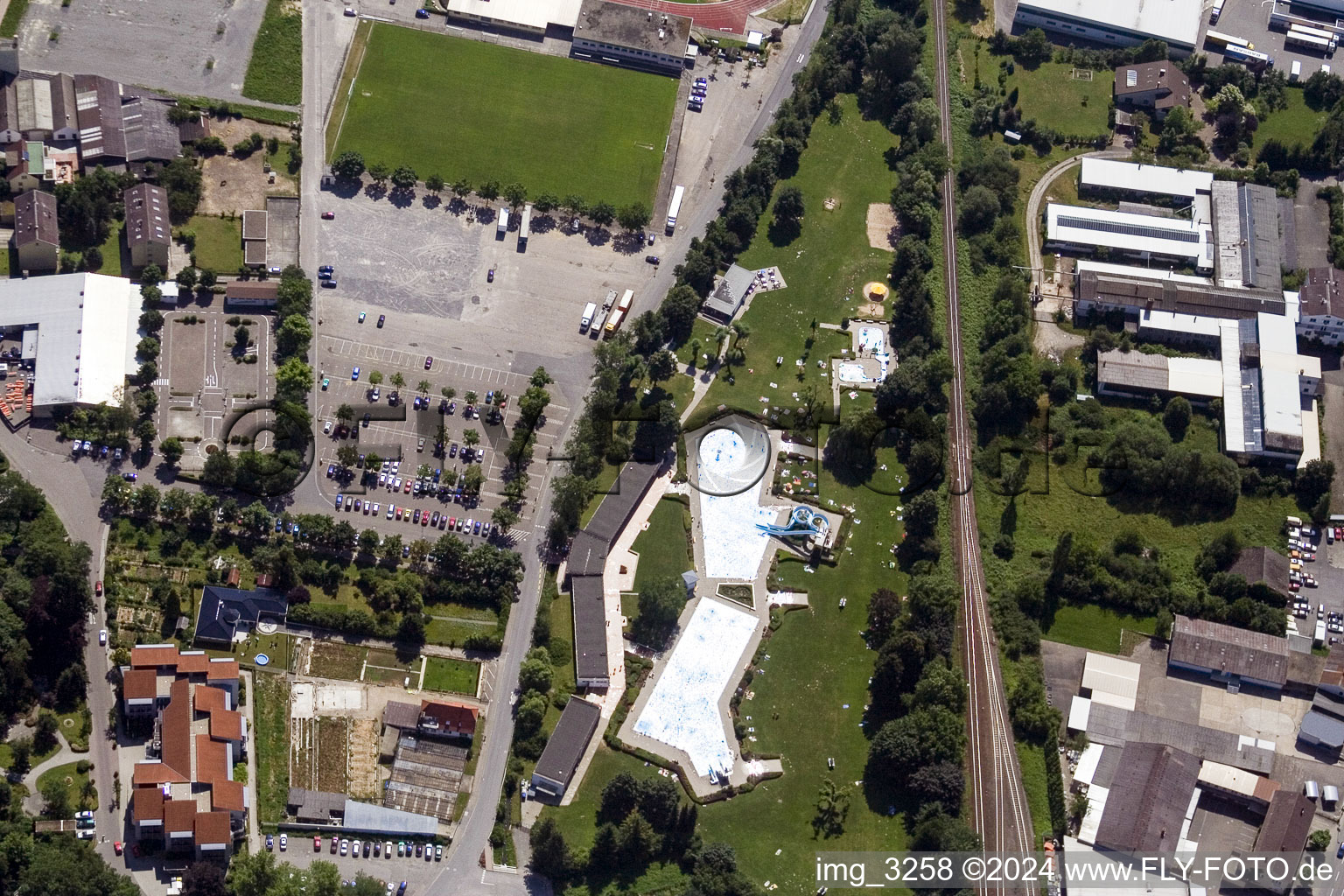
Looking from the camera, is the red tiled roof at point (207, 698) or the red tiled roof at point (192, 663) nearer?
the red tiled roof at point (207, 698)

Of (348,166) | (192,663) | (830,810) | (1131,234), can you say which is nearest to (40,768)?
(192,663)

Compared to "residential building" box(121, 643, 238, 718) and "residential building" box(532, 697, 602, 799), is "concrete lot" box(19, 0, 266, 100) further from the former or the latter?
"residential building" box(532, 697, 602, 799)

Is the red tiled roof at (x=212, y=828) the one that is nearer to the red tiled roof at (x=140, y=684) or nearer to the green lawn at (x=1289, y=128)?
the red tiled roof at (x=140, y=684)

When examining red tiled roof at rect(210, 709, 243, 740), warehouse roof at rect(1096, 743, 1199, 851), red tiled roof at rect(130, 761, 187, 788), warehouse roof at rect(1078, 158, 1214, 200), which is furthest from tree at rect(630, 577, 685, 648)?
warehouse roof at rect(1078, 158, 1214, 200)

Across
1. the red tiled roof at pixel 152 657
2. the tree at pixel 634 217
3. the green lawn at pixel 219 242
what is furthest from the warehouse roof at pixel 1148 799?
the green lawn at pixel 219 242

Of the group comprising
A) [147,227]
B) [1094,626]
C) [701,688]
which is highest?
[147,227]

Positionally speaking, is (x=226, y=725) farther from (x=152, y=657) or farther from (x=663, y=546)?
(x=663, y=546)
